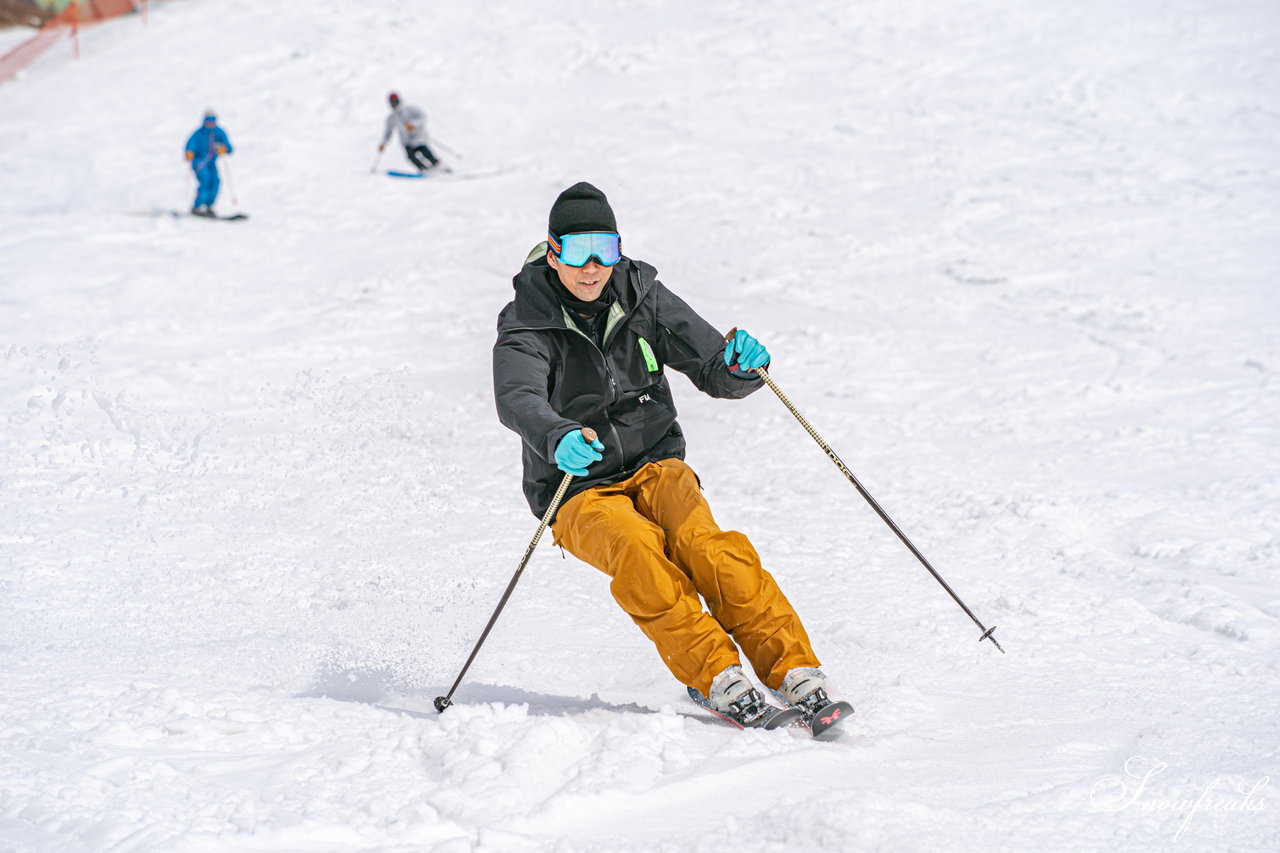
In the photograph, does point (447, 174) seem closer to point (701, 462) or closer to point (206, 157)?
point (206, 157)

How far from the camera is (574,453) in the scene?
3.09m

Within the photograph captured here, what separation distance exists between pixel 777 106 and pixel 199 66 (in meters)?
10.7

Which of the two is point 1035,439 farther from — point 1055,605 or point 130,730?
point 130,730

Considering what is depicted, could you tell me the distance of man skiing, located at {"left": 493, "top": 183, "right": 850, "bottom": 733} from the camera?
3162mm

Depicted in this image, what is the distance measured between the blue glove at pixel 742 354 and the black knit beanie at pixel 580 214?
1.94 ft

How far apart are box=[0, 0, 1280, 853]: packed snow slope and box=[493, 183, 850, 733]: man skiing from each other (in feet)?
0.87

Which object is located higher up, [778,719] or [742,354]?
[742,354]

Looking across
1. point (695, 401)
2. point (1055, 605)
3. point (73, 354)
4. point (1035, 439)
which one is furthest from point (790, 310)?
point (73, 354)

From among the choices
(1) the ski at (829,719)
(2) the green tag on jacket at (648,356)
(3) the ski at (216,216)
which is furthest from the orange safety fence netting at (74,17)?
(1) the ski at (829,719)

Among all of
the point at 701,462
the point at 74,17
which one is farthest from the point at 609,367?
the point at 74,17

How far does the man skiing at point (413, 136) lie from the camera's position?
46.7ft

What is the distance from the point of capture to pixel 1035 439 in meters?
6.48

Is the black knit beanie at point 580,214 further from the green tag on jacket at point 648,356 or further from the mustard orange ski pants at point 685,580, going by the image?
the mustard orange ski pants at point 685,580

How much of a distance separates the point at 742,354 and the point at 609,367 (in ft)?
1.60
